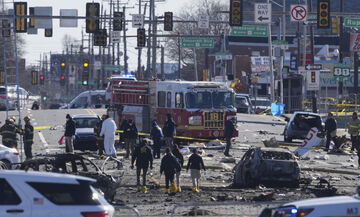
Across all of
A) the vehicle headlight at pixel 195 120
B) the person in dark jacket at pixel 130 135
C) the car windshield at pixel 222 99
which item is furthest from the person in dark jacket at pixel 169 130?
the car windshield at pixel 222 99

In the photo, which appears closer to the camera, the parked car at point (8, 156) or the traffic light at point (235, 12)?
the parked car at point (8, 156)

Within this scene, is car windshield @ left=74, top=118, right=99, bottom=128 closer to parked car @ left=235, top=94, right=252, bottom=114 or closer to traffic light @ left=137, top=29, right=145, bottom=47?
traffic light @ left=137, top=29, right=145, bottom=47

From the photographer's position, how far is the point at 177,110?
3625 cm

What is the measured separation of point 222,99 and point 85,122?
19.9 feet

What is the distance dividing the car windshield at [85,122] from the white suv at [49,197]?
2322 cm

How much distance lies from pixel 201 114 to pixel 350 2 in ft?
321

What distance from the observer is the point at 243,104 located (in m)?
64.0

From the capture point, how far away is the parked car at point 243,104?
2516 inches

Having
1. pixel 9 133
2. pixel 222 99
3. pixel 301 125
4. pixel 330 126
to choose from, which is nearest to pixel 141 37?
pixel 301 125

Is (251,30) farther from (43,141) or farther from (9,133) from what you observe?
(9,133)

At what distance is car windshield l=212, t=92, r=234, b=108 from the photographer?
118 feet

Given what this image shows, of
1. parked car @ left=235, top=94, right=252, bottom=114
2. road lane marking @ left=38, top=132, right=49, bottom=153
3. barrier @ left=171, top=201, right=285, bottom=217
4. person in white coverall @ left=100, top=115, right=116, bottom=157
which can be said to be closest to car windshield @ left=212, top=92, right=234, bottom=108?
road lane marking @ left=38, top=132, right=49, bottom=153

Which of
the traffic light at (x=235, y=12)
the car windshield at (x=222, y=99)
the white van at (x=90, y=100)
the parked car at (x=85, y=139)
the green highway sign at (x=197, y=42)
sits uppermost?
the traffic light at (x=235, y=12)

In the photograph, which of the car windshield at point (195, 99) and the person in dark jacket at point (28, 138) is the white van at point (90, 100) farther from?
the person in dark jacket at point (28, 138)
